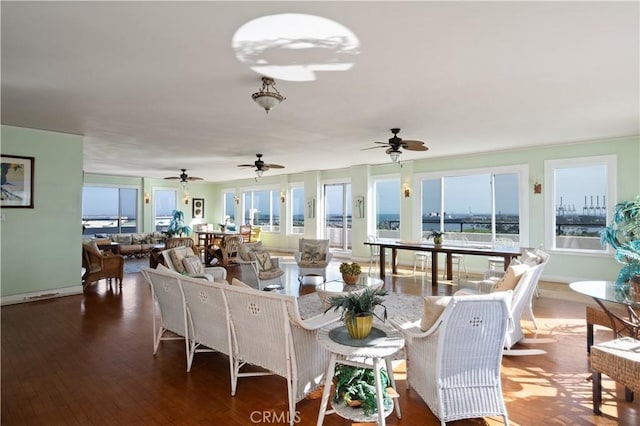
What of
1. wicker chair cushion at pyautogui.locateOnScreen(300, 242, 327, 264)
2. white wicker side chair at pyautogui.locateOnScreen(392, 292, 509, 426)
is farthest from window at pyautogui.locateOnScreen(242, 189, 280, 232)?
white wicker side chair at pyautogui.locateOnScreen(392, 292, 509, 426)

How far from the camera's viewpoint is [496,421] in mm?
2270

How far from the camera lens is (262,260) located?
575 cm

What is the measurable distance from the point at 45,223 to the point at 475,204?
8495 millimetres

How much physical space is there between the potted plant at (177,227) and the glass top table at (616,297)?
31.2ft

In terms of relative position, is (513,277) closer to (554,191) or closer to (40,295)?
(554,191)

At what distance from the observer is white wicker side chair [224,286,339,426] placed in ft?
7.32

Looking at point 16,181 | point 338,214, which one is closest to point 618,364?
point 16,181

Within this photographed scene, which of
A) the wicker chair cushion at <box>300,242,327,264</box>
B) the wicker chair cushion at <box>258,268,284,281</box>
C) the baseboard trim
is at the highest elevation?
the wicker chair cushion at <box>300,242,327,264</box>

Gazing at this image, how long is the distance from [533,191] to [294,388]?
670 centimetres

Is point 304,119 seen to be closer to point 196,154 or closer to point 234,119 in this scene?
point 234,119

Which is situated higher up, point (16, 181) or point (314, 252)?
point (16, 181)

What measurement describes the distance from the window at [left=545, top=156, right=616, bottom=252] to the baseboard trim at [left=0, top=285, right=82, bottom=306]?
353 inches

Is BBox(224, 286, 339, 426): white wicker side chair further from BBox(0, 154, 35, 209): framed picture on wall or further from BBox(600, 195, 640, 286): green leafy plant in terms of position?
BBox(600, 195, 640, 286): green leafy plant

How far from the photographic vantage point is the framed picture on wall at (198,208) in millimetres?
14086
